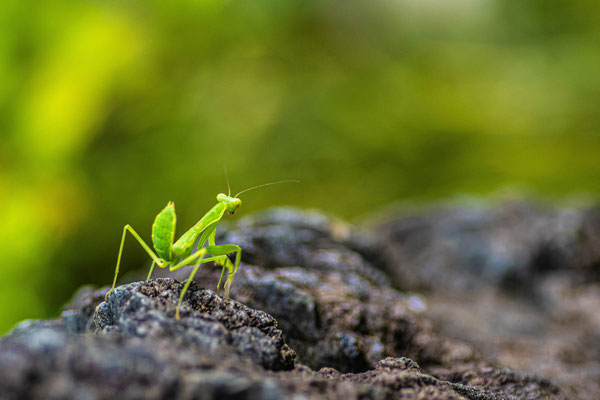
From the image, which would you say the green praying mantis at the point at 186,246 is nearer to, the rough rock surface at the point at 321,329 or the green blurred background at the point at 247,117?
the rough rock surface at the point at 321,329

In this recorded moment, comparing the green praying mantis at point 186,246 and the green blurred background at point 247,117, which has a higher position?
the green blurred background at point 247,117

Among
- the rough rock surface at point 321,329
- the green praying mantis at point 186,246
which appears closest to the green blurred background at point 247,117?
the rough rock surface at point 321,329

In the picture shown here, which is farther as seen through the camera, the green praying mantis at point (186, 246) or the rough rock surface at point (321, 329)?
the green praying mantis at point (186, 246)

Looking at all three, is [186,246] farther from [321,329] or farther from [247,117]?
[247,117]

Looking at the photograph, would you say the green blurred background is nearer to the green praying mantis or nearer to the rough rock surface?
the rough rock surface

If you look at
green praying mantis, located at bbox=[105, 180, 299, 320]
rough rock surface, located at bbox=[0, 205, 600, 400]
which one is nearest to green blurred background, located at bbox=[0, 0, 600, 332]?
rough rock surface, located at bbox=[0, 205, 600, 400]

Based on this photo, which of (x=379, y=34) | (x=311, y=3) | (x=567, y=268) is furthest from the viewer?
(x=379, y=34)

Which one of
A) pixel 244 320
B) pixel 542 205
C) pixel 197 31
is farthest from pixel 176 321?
pixel 197 31

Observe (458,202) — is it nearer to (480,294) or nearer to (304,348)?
(480,294)
